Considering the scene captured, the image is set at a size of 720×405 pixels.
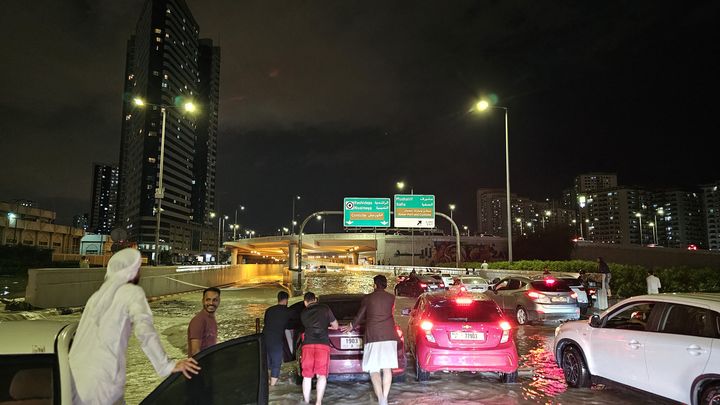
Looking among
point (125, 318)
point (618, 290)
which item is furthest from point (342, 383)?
point (618, 290)

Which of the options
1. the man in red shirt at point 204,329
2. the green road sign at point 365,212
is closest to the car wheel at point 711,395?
the man in red shirt at point 204,329

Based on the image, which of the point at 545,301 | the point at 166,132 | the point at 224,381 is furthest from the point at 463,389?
the point at 166,132

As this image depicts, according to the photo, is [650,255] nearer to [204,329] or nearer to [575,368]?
[575,368]

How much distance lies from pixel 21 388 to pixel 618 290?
973 inches

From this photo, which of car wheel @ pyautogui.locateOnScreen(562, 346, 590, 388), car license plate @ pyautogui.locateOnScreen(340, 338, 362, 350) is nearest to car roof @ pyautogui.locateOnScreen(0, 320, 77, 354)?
car license plate @ pyautogui.locateOnScreen(340, 338, 362, 350)

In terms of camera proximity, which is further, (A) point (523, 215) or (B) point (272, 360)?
(A) point (523, 215)

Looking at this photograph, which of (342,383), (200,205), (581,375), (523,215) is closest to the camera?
(581,375)

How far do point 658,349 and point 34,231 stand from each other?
281 ft

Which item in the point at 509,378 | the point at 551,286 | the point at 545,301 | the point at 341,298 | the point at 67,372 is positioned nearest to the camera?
the point at 67,372

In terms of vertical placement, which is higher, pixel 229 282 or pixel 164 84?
pixel 164 84

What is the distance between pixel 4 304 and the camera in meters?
15.9

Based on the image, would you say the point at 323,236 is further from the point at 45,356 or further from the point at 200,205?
the point at 200,205

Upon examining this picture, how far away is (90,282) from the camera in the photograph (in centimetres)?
1948

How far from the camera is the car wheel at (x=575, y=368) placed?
7.70 m
